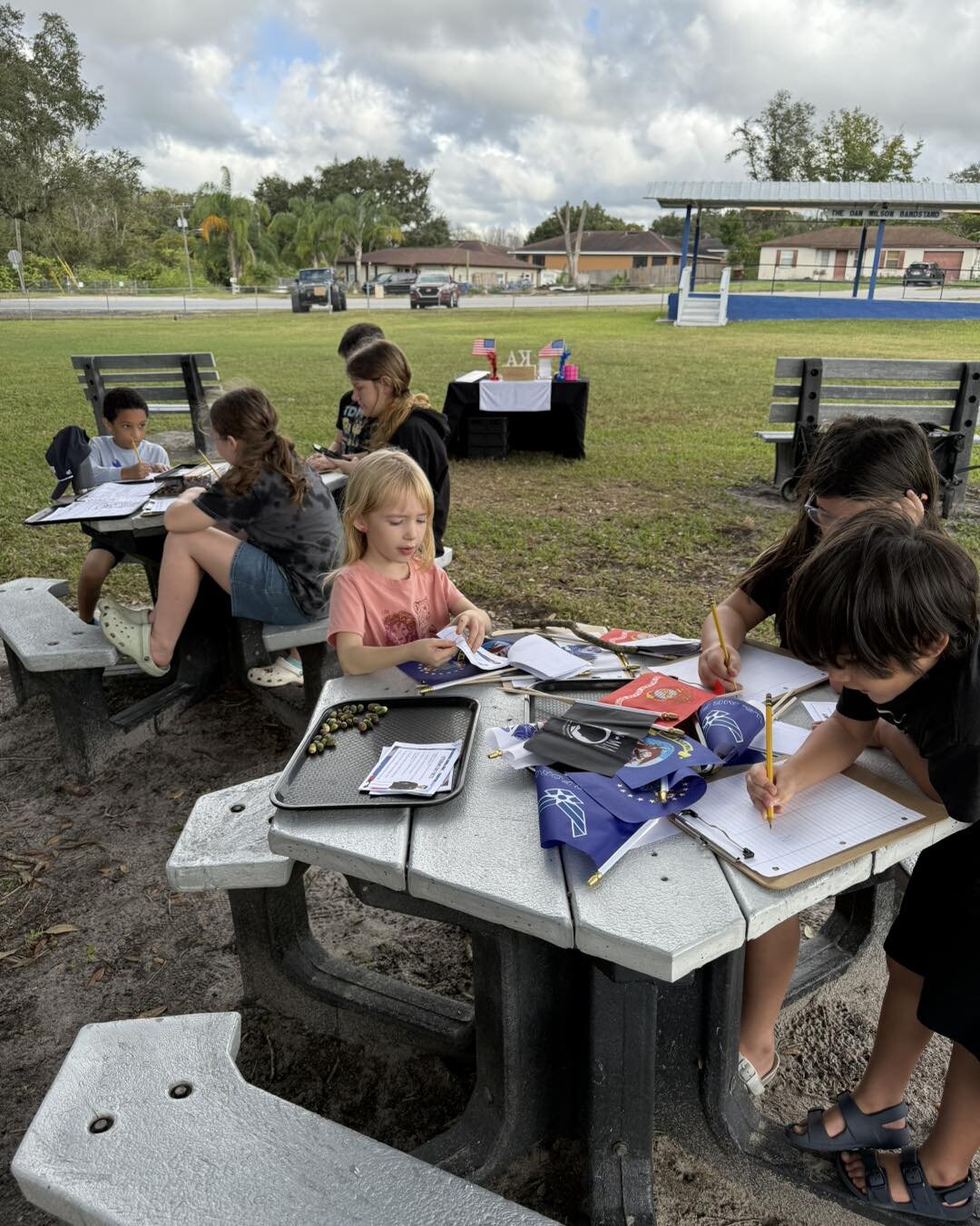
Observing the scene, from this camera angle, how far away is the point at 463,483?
767cm

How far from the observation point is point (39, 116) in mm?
33688

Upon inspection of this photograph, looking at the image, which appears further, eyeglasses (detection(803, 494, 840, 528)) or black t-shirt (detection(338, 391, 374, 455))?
black t-shirt (detection(338, 391, 374, 455))

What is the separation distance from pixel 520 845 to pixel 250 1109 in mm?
581

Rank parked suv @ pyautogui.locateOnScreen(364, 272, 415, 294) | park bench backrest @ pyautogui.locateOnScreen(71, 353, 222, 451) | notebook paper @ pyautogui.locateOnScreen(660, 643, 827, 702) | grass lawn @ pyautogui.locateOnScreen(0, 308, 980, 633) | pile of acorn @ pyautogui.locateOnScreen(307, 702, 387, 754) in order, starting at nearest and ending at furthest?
pile of acorn @ pyautogui.locateOnScreen(307, 702, 387, 754) < notebook paper @ pyautogui.locateOnScreen(660, 643, 827, 702) < grass lawn @ pyautogui.locateOnScreen(0, 308, 980, 633) < park bench backrest @ pyautogui.locateOnScreen(71, 353, 222, 451) < parked suv @ pyautogui.locateOnScreen(364, 272, 415, 294)

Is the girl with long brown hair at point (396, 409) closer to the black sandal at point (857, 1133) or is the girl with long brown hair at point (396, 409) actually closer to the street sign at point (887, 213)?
the black sandal at point (857, 1133)

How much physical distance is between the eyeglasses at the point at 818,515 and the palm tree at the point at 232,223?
52261mm

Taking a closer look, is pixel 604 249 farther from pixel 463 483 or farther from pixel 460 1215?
pixel 460 1215

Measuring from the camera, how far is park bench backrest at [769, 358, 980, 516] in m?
6.39

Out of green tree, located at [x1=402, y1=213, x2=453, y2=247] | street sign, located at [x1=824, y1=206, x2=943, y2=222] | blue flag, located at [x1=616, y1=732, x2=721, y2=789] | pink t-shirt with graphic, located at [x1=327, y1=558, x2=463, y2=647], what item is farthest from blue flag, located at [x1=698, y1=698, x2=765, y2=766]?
green tree, located at [x1=402, y1=213, x2=453, y2=247]

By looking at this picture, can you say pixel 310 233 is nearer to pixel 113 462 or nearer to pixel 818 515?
pixel 113 462

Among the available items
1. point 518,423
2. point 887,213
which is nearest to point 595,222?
point 887,213

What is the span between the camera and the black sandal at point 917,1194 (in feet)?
5.58

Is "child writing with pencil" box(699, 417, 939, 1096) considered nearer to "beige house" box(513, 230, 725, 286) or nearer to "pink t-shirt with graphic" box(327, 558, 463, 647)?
"pink t-shirt with graphic" box(327, 558, 463, 647)

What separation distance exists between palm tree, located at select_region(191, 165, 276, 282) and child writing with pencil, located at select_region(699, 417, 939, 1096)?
52.2 m
